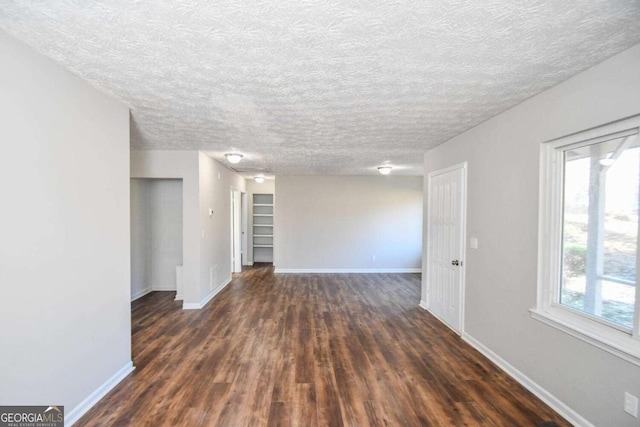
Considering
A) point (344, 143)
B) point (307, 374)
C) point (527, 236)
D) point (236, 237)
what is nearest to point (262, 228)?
point (236, 237)

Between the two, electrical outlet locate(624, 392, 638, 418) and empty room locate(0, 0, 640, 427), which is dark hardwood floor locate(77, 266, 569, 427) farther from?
electrical outlet locate(624, 392, 638, 418)

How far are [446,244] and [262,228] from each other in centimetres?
631

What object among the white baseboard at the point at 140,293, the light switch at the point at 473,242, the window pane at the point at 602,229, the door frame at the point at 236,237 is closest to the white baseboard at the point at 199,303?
the white baseboard at the point at 140,293

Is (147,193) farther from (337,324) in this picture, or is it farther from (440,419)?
(440,419)

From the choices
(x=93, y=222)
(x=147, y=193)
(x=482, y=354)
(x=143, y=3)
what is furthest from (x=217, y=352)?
(x=147, y=193)

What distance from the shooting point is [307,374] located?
269cm

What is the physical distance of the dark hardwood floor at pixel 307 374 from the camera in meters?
2.13

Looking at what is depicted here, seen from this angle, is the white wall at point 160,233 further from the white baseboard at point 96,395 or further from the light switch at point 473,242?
the light switch at point 473,242

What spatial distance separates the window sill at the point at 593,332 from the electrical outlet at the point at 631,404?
8.4 inches

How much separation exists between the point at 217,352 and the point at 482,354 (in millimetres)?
2851

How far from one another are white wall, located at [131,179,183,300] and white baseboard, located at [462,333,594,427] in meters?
5.14

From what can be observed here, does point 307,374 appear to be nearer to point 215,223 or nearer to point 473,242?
point 473,242

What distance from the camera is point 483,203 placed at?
3150 millimetres

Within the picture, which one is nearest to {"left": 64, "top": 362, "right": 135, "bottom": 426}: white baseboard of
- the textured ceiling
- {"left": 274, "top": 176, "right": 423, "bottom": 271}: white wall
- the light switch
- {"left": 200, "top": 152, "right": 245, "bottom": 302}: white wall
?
{"left": 200, "top": 152, "right": 245, "bottom": 302}: white wall
